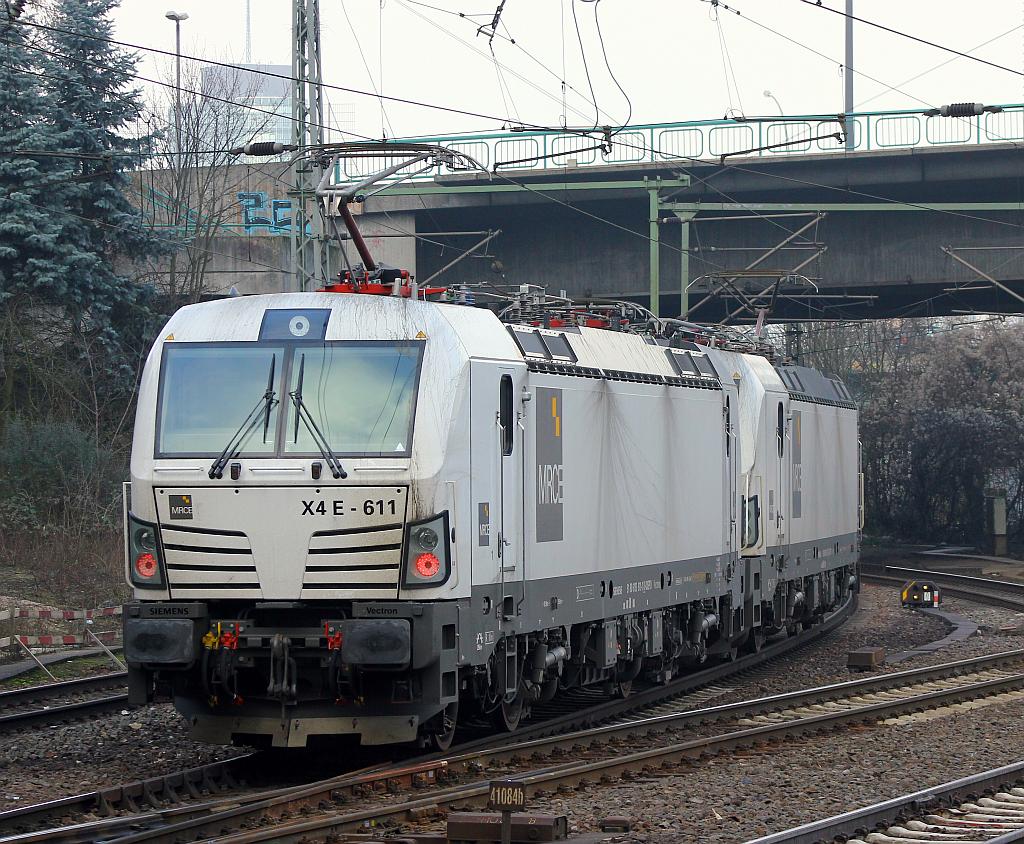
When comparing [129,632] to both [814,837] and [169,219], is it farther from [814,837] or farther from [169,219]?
[169,219]

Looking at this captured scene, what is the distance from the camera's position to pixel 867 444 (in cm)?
5438

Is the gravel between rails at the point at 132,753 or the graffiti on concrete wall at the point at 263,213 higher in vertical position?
the graffiti on concrete wall at the point at 263,213

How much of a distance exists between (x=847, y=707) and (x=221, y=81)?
2886 cm

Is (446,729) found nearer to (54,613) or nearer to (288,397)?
(288,397)

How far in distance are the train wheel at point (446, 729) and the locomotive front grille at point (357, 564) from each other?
1568 mm

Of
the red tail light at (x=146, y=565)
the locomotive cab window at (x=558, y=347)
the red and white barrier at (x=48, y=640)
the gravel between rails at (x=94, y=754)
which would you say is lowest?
the red and white barrier at (x=48, y=640)

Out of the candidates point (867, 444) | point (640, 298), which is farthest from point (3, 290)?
point (867, 444)

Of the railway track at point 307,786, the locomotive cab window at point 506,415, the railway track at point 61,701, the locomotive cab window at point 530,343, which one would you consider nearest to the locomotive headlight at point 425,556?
the railway track at point 307,786

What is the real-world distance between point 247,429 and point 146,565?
123 centimetres

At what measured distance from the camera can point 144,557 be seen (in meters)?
11.8

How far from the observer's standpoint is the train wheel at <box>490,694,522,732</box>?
13.8 m

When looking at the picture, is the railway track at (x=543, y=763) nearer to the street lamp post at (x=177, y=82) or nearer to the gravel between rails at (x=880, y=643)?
the gravel between rails at (x=880, y=643)

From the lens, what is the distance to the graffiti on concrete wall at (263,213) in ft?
129

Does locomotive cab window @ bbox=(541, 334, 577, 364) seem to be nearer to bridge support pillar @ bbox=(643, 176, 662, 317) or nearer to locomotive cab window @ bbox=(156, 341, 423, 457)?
locomotive cab window @ bbox=(156, 341, 423, 457)
